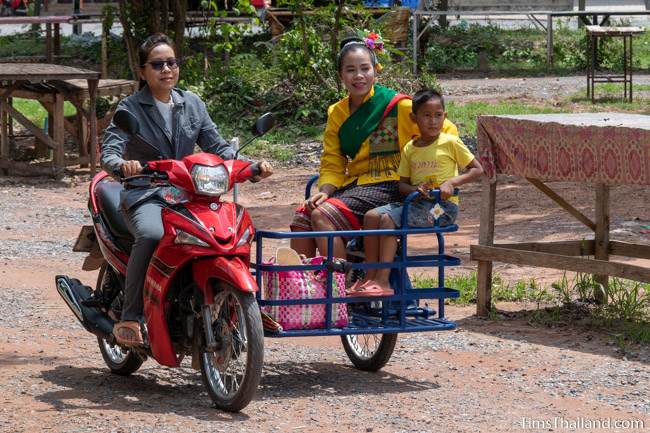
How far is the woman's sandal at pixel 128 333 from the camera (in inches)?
228

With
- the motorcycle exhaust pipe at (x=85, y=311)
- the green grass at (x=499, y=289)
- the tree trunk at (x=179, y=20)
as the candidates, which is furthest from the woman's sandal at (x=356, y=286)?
the tree trunk at (x=179, y=20)

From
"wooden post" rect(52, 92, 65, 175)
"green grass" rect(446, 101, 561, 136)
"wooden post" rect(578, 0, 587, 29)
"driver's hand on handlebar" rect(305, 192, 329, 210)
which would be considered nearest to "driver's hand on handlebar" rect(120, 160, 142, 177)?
"driver's hand on handlebar" rect(305, 192, 329, 210)

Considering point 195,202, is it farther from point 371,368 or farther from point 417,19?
point 417,19

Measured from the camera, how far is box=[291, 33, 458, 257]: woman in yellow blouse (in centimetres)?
628

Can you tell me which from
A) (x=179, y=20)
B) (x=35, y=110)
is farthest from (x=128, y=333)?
(x=35, y=110)

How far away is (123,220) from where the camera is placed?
19.6 ft

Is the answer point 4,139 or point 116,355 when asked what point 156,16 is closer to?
point 4,139

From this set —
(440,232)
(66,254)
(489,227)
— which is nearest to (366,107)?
(440,232)

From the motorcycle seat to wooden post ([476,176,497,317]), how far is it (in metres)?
2.62

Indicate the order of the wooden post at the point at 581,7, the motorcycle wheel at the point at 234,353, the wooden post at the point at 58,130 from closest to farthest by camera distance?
the motorcycle wheel at the point at 234,353, the wooden post at the point at 58,130, the wooden post at the point at 581,7

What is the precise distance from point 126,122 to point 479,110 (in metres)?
11.8

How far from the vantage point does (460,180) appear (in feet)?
20.3

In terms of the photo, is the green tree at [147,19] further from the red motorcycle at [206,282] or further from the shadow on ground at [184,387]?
the red motorcycle at [206,282]

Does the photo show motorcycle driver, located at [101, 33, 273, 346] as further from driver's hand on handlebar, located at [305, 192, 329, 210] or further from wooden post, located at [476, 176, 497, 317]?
wooden post, located at [476, 176, 497, 317]
